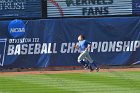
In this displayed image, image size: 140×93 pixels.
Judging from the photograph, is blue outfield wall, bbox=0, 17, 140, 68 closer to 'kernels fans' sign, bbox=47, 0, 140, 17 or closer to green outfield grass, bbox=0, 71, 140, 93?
'kernels fans' sign, bbox=47, 0, 140, 17

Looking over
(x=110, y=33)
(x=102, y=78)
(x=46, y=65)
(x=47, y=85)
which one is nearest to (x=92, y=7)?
(x=110, y=33)

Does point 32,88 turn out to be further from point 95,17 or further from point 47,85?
point 95,17

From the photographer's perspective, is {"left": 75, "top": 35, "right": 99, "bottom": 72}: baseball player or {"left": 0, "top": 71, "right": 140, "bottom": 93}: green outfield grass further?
{"left": 75, "top": 35, "right": 99, "bottom": 72}: baseball player

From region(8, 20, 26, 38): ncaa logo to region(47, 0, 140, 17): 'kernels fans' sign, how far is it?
2.28 m

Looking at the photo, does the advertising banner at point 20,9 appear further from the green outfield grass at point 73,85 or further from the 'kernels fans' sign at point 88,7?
the green outfield grass at point 73,85

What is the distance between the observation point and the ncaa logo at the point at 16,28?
22219 mm

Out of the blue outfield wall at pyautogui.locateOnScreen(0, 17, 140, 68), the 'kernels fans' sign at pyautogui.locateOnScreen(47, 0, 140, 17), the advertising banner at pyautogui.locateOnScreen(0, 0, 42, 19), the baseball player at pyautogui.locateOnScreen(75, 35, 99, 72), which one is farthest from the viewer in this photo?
the 'kernels fans' sign at pyautogui.locateOnScreen(47, 0, 140, 17)

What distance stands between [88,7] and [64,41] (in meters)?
2.67

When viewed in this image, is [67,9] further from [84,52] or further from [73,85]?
[73,85]

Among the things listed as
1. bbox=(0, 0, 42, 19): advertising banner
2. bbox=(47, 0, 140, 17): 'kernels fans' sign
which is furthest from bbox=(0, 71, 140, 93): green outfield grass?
bbox=(47, 0, 140, 17): 'kernels fans' sign

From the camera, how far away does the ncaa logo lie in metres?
22.2

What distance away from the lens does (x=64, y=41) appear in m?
22.6

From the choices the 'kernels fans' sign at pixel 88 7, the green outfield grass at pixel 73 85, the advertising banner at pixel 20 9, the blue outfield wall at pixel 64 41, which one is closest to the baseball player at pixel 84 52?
the blue outfield wall at pixel 64 41

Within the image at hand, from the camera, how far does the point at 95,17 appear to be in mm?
23875
